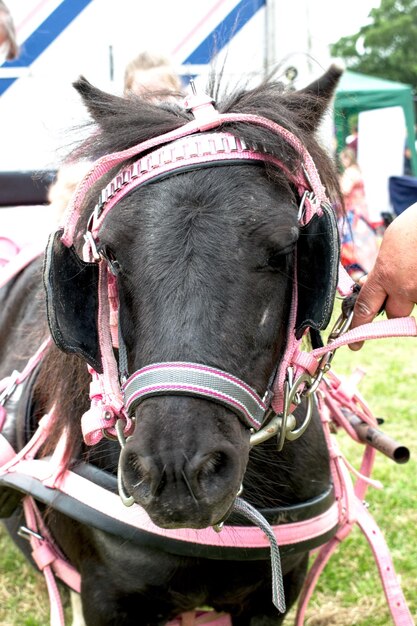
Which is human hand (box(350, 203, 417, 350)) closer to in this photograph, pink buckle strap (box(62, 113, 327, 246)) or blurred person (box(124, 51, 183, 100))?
pink buckle strap (box(62, 113, 327, 246))

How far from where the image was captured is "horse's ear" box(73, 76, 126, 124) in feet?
6.96

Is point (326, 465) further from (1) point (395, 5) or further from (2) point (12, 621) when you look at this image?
(1) point (395, 5)

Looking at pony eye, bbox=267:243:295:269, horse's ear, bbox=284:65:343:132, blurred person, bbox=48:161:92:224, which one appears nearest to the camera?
pony eye, bbox=267:243:295:269

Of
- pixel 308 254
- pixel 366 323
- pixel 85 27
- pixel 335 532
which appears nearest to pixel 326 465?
pixel 335 532

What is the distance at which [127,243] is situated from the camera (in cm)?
175

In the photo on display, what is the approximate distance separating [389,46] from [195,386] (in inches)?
2149

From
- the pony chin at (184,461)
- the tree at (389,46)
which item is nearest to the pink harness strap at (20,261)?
the pony chin at (184,461)

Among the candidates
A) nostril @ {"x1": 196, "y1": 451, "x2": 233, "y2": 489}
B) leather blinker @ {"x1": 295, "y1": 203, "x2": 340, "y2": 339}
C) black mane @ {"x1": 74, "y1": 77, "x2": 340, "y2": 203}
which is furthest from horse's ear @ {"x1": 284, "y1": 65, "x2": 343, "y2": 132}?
nostril @ {"x1": 196, "y1": 451, "x2": 233, "y2": 489}

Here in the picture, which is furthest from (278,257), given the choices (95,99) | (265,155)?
(95,99)

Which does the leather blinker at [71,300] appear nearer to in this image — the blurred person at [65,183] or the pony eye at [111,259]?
the pony eye at [111,259]

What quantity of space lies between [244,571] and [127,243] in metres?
1.00

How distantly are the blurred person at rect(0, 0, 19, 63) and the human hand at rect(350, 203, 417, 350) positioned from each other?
5.78 feet

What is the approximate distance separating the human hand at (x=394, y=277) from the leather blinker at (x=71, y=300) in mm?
666

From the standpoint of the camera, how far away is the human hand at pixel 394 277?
1.88 m
